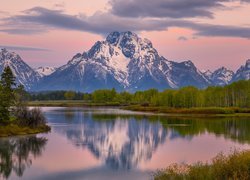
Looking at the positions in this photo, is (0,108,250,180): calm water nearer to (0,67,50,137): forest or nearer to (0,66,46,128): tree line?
(0,67,50,137): forest

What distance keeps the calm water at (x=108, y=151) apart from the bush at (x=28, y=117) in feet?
15.0

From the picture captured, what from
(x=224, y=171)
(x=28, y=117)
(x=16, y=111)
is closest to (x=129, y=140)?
(x=28, y=117)

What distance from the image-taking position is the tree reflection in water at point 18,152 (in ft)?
155

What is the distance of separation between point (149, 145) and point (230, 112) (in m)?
90.6

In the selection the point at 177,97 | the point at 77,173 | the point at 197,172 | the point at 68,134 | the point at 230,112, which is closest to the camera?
the point at 197,172

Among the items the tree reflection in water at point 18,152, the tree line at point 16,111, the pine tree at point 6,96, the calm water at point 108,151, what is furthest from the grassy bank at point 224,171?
the tree line at point 16,111

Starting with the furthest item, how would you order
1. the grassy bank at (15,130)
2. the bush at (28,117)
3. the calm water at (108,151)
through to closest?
the bush at (28,117), the grassy bank at (15,130), the calm water at (108,151)

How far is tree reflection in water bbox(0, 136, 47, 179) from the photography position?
47.1 metres

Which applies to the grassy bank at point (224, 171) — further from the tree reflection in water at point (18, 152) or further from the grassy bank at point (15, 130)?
the grassy bank at point (15, 130)

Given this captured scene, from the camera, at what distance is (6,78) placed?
3661 inches

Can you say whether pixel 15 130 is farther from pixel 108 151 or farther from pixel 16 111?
pixel 108 151

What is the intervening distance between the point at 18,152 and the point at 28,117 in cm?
2799

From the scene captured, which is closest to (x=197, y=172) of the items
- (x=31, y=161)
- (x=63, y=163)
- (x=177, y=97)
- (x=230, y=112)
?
(x=63, y=163)

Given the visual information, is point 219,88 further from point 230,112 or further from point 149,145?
point 149,145
